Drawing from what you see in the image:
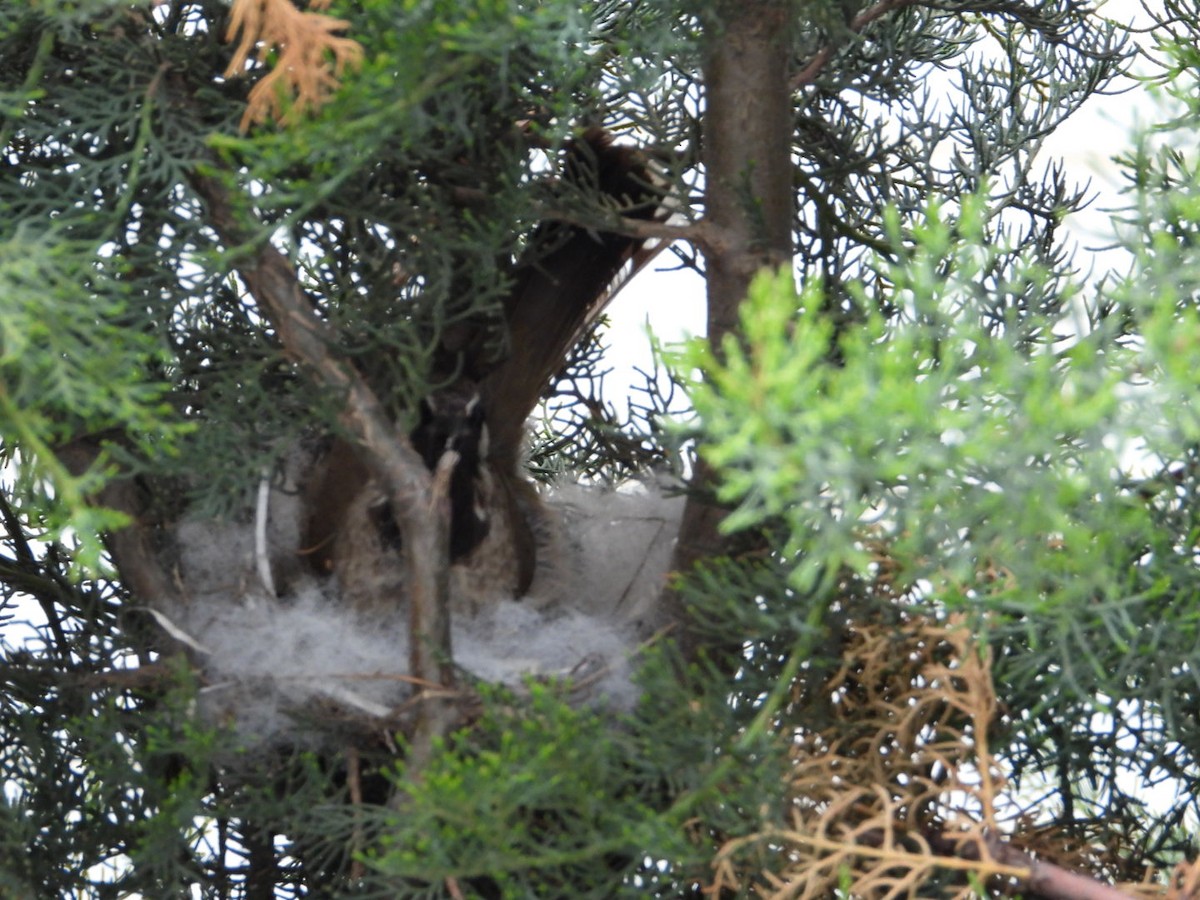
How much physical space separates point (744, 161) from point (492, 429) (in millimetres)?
367

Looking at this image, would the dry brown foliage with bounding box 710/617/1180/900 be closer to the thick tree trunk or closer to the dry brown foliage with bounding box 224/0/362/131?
the thick tree trunk

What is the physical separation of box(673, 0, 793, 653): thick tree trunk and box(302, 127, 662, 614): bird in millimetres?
48

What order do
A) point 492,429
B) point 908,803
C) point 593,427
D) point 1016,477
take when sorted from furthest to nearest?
point 492,429, point 593,427, point 908,803, point 1016,477

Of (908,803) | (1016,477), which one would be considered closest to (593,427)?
(908,803)

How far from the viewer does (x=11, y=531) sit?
88 cm

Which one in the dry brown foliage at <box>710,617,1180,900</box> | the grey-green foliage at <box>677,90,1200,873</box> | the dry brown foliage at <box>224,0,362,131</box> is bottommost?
the dry brown foliage at <box>710,617,1180,900</box>

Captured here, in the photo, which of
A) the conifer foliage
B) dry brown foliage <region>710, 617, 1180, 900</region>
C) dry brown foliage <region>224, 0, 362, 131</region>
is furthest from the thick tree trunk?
dry brown foliage <region>224, 0, 362, 131</region>

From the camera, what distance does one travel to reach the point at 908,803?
2.11 feet

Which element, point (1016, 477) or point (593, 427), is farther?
point (593, 427)

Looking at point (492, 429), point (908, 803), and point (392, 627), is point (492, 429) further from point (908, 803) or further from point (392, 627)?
point (908, 803)

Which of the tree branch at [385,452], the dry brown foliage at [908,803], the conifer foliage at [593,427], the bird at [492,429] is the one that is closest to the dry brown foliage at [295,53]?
the conifer foliage at [593,427]

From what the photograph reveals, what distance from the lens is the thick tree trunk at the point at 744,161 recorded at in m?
0.71

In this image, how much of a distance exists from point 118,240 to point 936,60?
23.9 inches

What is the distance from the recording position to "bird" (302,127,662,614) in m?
0.81
